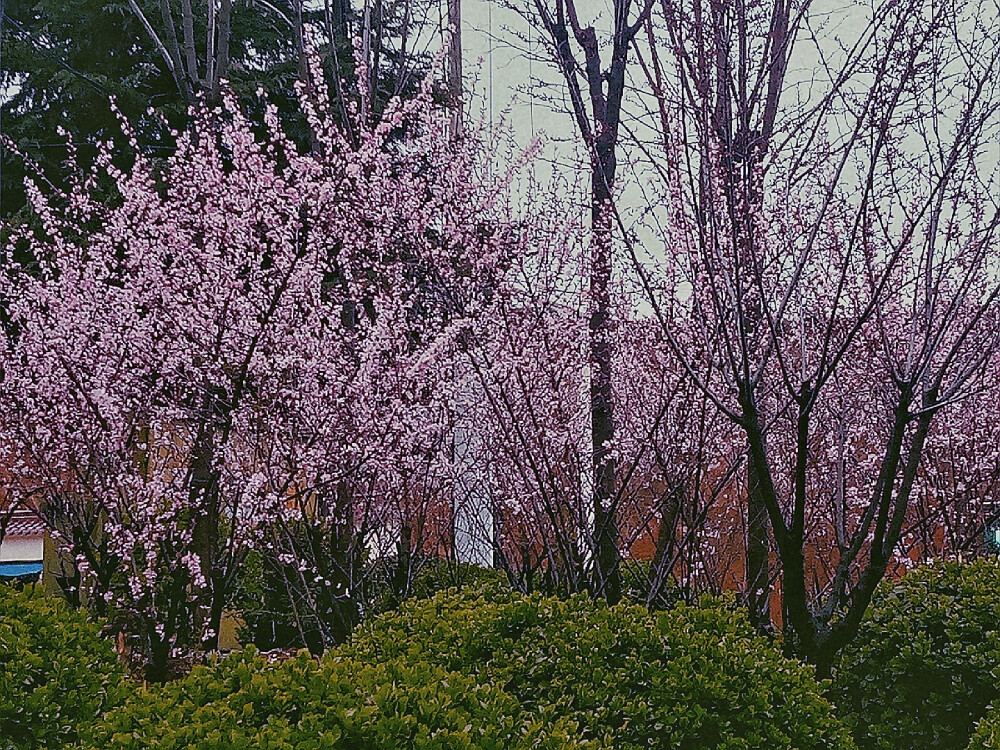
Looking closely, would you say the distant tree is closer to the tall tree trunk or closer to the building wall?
the building wall

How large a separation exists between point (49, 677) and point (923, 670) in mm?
2638

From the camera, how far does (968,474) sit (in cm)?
514

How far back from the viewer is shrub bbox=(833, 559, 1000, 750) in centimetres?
298

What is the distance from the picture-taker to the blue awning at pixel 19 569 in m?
7.08

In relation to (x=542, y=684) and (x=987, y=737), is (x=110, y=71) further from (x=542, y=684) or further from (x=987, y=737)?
(x=987, y=737)

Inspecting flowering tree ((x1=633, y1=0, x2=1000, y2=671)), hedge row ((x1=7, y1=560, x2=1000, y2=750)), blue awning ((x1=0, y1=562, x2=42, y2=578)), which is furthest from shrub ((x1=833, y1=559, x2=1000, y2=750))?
blue awning ((x1=0, y1=562, x2=42, y2=578))

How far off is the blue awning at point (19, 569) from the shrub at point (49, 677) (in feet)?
13.8

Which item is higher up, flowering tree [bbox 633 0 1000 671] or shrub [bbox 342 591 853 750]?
flowering tree [bbox 633 0 1000 671]

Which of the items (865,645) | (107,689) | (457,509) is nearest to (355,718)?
(107,689)

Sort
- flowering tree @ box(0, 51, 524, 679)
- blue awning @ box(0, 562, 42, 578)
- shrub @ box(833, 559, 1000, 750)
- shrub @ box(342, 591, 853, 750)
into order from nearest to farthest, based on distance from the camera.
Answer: shrub @ box(342, 591, 853, 750) → shrub @ box(833, 559, 1000, 750) → flowering tree @ box(0, 51, 524, 679) → blue awning @ box(0, 562, 42, 578)

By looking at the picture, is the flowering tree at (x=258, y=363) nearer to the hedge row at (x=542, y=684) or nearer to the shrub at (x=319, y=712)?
the hedge row at (x=542, y=684)

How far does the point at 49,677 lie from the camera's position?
285 centimetres

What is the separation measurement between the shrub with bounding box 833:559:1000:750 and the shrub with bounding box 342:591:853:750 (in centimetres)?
67

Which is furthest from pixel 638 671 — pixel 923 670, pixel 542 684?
pixel 923 670
